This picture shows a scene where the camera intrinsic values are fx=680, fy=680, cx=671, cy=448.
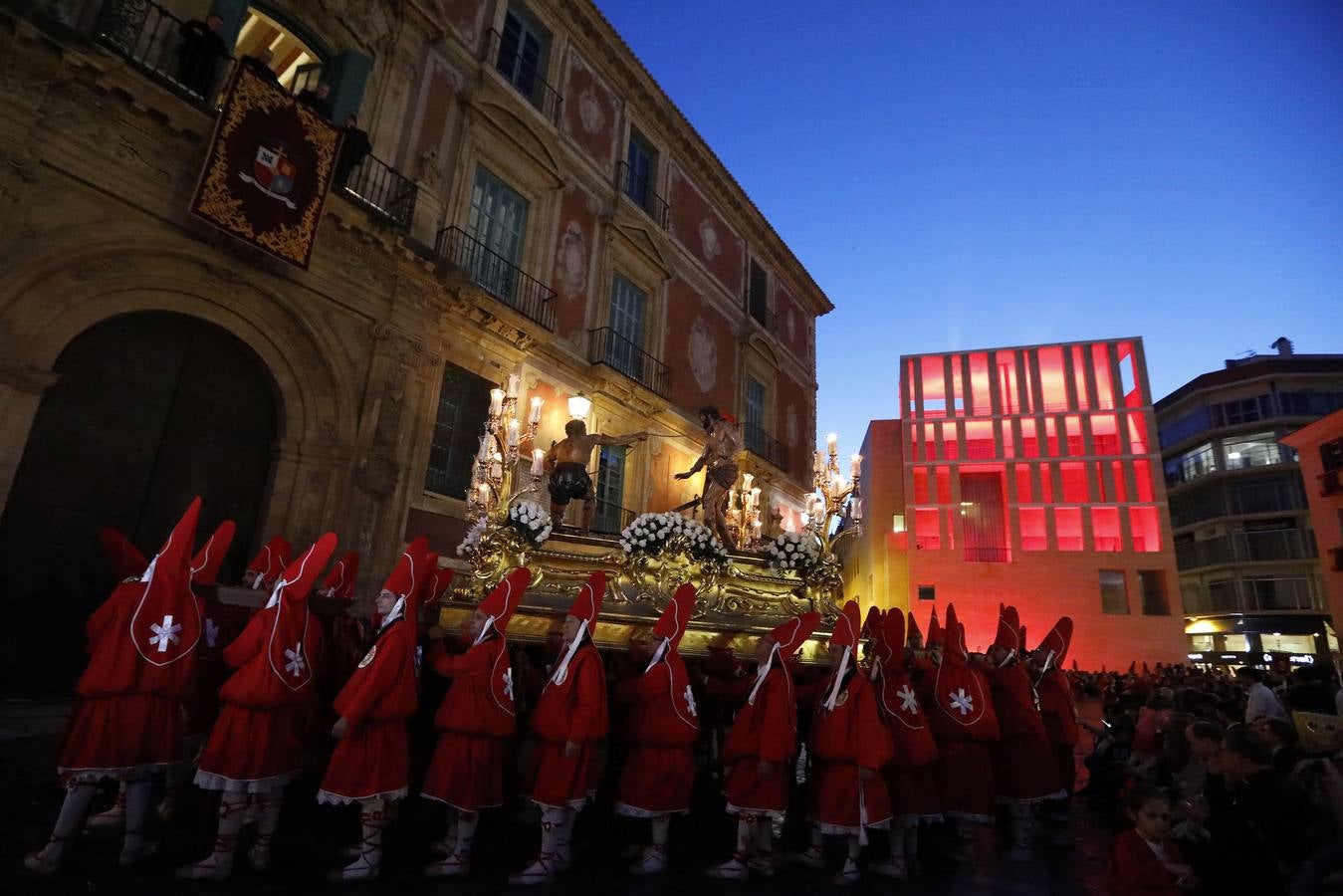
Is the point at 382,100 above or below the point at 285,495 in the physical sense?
above

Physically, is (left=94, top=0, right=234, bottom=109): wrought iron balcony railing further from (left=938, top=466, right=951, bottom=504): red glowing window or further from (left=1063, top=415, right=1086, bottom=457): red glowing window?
(left=1063, top=415, right=1086, bottom=457): red glowing window

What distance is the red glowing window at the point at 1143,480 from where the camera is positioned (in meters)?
32.2

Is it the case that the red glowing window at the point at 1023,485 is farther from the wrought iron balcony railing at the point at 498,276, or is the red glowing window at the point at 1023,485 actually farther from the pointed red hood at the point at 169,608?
the pointed red hood at the point at 169,608

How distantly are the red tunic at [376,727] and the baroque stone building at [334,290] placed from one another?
550 centimetres

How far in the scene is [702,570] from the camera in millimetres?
6613

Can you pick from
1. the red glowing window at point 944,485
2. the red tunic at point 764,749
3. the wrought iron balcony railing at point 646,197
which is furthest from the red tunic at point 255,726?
the red glowing window at point 944,485

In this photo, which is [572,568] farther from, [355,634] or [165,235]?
[165,235]

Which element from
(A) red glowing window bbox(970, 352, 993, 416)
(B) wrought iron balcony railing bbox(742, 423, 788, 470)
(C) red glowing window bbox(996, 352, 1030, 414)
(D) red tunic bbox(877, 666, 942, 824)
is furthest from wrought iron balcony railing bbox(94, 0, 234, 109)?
(C) red glowing window bbox(996, 352, 1030, 414)

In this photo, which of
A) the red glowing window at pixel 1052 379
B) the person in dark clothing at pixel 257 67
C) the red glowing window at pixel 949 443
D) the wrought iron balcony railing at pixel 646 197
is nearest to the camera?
the person in dark clothing at pixel 257 67

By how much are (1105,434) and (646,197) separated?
2847 cm

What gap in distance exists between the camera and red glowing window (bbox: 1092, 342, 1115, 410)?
34219 millimetres

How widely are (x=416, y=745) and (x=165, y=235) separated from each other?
667 cm

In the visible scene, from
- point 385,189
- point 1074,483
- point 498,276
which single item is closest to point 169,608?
point 385,189

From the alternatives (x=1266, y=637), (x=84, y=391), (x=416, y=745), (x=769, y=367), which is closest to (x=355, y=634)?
(x=416, y=745)
